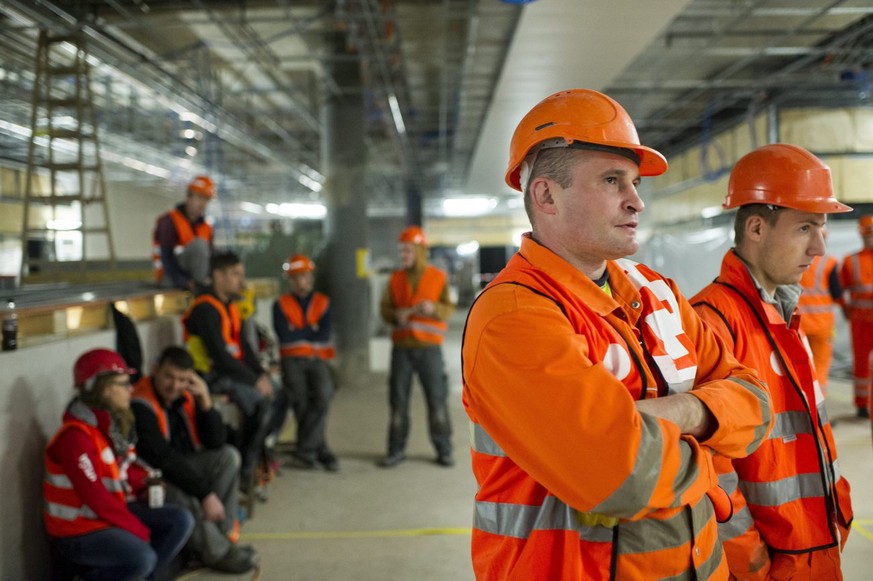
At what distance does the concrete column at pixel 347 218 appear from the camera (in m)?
9.74

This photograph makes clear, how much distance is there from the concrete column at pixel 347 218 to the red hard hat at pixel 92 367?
630 cm

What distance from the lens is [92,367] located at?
11.1 feet

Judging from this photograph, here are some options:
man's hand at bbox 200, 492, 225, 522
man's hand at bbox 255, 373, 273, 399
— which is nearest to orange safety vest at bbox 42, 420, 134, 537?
man's hand at bbox 200, 492, 225, 522

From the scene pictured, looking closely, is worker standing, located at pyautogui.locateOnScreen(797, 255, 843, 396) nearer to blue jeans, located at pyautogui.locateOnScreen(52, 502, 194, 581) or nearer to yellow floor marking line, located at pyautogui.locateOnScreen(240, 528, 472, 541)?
yellow floor marking line, located at pyautogui.locateOnScreen(240, 528, 472, 541)

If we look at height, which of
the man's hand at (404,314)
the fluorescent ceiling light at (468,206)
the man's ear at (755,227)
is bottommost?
the man's hand at (404,314)

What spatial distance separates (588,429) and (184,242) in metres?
5.62

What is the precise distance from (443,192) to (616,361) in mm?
24659

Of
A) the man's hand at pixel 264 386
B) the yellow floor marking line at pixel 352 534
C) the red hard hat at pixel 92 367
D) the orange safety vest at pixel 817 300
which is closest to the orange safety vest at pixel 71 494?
the red hard hat at pixel 92 367

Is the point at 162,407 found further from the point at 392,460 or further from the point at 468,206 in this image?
the point at 468,206

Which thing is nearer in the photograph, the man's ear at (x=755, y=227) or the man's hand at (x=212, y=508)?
the man's ear at (x=755, y=227)

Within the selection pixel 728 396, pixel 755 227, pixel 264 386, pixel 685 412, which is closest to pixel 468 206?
pixel 264 386

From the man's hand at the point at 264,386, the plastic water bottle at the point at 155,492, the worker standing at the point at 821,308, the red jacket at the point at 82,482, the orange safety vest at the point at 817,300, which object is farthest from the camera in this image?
the orange safety vest at the point at 817,300

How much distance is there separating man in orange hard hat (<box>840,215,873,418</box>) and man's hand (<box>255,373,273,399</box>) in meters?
5.91

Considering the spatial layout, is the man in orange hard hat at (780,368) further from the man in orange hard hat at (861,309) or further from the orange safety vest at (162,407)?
the man in orange hard hat at (861,309)
